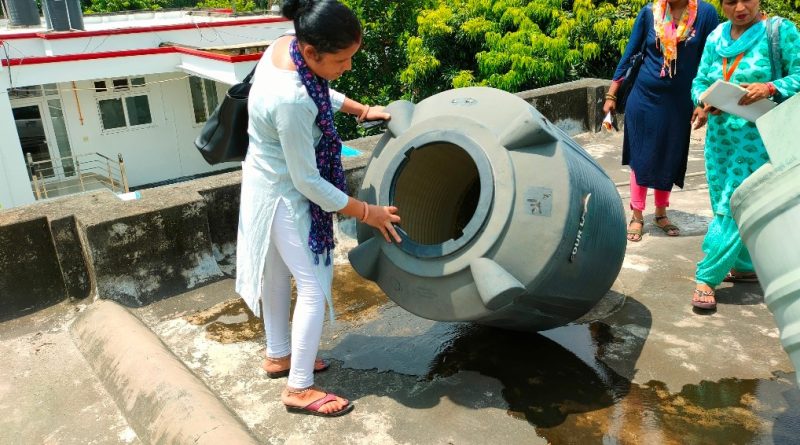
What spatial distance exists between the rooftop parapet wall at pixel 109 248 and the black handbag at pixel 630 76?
250 centimetres

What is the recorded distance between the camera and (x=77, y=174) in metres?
16.0

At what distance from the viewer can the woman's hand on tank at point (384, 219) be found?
2520mm

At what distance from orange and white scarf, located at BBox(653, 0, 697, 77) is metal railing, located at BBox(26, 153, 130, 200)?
13.4m

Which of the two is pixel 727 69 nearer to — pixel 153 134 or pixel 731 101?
pixel 731 101

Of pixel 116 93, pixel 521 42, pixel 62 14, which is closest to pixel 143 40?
pixel 116 93

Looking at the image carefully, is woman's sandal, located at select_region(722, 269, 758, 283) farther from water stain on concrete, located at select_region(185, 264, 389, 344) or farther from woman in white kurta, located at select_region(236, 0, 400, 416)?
woman in white kurta, located at select_region(236, 0, 400, 416)

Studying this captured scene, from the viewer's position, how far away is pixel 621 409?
2561 millimetres

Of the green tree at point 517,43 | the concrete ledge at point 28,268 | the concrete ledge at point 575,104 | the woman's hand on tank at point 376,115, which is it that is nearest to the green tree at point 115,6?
the green tree at point 517,43

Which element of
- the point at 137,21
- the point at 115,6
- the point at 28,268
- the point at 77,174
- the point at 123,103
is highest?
the point at 115,6

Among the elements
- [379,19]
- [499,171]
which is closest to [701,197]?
[499,171]

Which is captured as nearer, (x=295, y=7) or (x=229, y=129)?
(x=295, y=7)

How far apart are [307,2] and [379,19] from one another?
1046cm

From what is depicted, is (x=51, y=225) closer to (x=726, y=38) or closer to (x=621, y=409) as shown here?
(x=621, y=409)

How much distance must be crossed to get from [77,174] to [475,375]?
15394 millimetres
